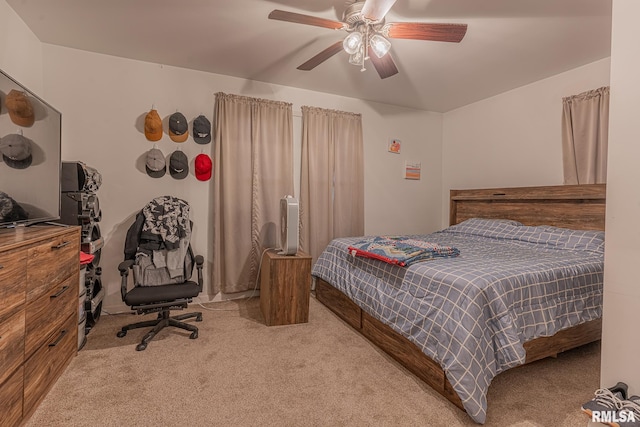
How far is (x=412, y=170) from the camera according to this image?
438 centimetres

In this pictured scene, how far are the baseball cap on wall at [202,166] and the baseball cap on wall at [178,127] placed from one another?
0.82 ft

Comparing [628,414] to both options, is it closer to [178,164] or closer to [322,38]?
[322,38]

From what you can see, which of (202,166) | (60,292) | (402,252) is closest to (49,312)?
(60,292)

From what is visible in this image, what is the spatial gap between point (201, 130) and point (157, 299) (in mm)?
1746

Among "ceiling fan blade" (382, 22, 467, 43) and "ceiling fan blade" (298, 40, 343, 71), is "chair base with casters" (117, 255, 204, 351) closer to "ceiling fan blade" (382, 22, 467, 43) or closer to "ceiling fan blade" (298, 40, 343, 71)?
"ceiling fan blade" (298, 40, 343, 71)

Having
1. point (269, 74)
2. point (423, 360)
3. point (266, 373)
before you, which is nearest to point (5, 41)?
point (269, 74)

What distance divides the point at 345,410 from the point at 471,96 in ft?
12.6

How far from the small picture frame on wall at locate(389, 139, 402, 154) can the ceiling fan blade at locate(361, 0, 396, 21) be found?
2.48 m

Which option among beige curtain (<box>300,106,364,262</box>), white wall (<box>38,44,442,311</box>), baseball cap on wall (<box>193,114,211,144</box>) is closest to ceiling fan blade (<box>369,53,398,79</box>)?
beige curtain (<box>300,106,364,262</box>)

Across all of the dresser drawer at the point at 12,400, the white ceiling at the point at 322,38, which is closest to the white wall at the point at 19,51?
the white ceiling at the point at 322,38

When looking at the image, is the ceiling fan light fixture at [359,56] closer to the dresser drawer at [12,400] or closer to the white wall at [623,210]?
the white wall at [623,210]

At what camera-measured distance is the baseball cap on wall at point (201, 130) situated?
3139 millimetres

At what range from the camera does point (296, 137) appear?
3.68 m

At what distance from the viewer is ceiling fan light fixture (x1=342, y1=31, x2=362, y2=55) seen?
2004mm
